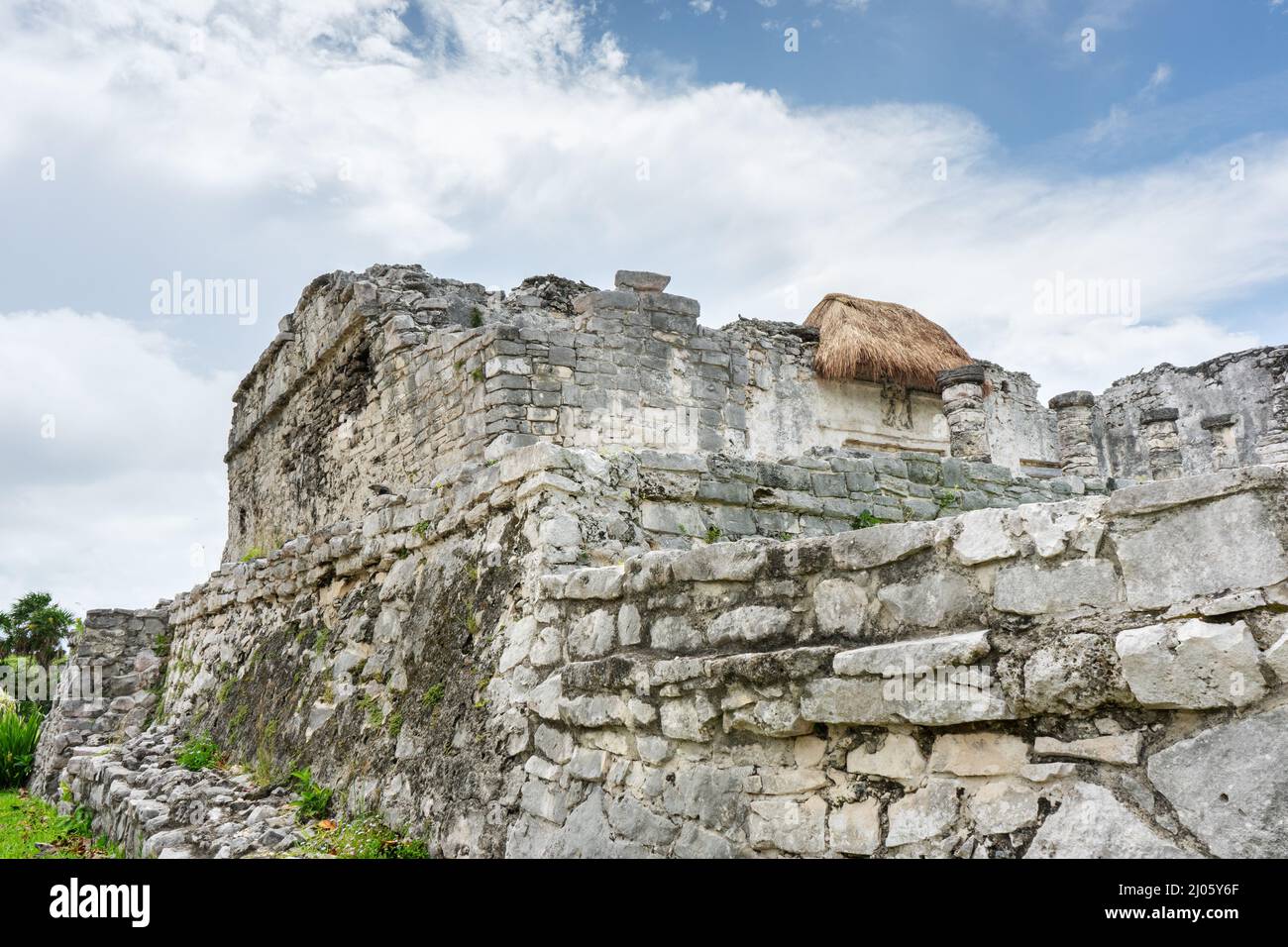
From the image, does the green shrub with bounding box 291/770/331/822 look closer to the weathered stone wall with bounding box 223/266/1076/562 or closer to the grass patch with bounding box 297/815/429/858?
the grass patch with bounding box 297/815/429/858

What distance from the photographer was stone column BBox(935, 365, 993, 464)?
13.0 meters

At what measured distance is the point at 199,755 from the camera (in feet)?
23.2

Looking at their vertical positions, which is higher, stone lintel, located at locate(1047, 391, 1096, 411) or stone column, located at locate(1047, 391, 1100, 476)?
stone lintel, located at locate(1047, 391, 1096, 411)

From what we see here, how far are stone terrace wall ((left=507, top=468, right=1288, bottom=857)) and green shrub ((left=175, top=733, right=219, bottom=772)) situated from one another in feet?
14.0

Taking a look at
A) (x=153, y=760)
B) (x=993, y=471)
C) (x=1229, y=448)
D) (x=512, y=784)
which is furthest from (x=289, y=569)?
(x=1229, y=448)

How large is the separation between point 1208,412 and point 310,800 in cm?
1667

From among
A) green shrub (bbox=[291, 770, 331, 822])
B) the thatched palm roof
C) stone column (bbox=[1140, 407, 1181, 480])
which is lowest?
green shrub (bbox=[291, 770, 331, 822])

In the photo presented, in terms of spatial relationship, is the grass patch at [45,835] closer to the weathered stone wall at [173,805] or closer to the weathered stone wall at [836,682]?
the weathered stone wall at [173,805]

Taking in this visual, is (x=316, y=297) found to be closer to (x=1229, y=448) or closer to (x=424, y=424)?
(x=424, y=424)

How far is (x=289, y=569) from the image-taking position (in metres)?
7.20

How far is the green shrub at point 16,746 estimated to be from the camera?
10305mm

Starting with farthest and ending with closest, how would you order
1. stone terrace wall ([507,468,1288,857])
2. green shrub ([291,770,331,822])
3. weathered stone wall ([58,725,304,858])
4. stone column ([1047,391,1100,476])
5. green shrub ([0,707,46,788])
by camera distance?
stone column ([1047,391,1100,476]) < green shrub ([0,707,46,788]) < green shrub ([291,770,331,822]) < weathered stone wall ([58,725,304,858]) < stone terrace wall ([507,468,1288,857])

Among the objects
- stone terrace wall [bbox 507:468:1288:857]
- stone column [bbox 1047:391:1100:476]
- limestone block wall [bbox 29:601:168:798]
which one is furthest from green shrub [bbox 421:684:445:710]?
stone column [bbox 1047:391:1100:476]

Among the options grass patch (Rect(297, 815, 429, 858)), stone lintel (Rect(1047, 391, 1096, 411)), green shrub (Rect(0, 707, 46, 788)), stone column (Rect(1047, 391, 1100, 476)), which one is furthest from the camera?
stone column (Rect(1047, 391, 1100, 476))
